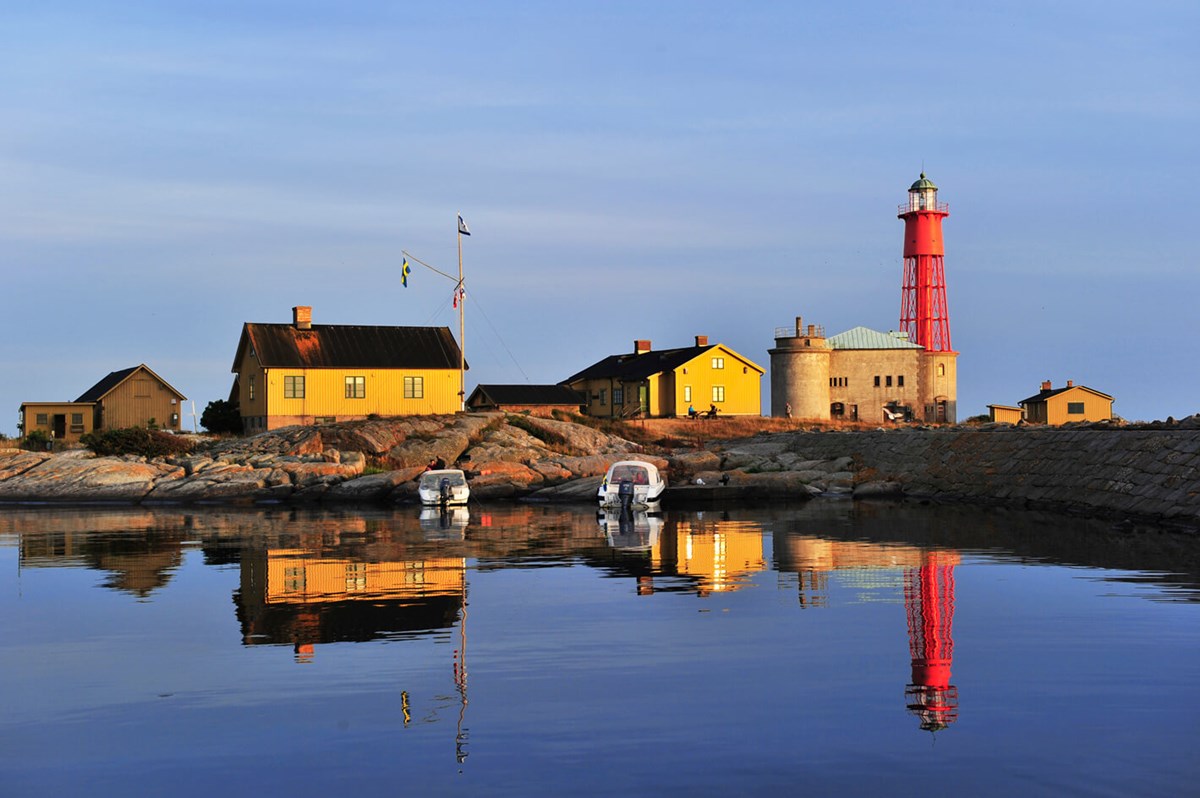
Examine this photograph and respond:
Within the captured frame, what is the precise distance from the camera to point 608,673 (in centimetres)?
1416

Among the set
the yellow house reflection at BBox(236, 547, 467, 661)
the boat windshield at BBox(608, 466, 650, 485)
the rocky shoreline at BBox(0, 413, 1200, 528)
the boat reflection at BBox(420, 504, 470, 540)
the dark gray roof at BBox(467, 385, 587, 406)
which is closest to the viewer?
the yellow house reflection at BBox(236, 547, 467, 661)

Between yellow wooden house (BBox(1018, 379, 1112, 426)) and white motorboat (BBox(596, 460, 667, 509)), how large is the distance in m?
42.0

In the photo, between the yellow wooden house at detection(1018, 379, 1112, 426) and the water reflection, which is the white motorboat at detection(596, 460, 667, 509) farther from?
the yellow wooden house at detection(1018, 379, 1112, 426)

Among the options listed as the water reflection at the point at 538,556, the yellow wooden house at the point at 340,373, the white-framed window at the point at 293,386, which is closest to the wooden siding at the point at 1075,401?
the yellow wooden house at the point at 340,373

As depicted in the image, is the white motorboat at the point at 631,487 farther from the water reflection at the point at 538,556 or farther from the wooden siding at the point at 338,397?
the wooden siding at the point at 338,397

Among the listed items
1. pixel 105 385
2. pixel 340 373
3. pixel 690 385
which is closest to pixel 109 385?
pixel 105 385

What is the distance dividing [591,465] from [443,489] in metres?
11.6

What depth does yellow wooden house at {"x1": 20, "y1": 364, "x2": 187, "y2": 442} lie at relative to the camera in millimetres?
73750

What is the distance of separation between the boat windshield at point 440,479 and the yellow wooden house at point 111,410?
32734mm

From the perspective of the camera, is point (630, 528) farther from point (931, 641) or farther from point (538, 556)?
point (931, 641)

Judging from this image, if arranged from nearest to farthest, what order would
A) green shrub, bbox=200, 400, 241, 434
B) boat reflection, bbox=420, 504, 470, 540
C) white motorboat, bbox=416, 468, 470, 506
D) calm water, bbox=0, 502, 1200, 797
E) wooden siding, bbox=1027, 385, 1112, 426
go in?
calm water, bbox=0, 502, 1200, 797, boat reflection, bbox=420, 504, 470, 540, white motorboat, bbox=416, 468, 470, 506, green shrub, bbox=200, 400, 241, 434, wooden siding, bbox=1027, 385, 1112, 426

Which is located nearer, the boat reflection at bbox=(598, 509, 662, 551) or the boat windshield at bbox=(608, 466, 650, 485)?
the boat reflection at bbox=(598, 509, 662, 551)

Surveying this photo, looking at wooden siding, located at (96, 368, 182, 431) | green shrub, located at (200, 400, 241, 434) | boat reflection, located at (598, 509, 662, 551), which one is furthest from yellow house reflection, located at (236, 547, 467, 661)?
wooden siding, located at (96, 368, 182, 431)

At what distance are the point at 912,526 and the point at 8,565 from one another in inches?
896
